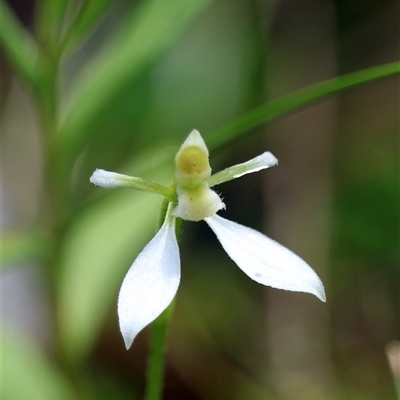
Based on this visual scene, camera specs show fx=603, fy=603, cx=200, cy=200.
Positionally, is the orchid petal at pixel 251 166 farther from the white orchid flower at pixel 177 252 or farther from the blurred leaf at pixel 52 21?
the blurred leaf at pixel 52 21

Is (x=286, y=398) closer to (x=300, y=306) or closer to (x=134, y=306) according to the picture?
(x=300, y=306)

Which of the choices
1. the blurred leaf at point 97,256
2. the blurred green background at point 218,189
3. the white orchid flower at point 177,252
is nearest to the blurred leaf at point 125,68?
the blurred green background at point 218,189

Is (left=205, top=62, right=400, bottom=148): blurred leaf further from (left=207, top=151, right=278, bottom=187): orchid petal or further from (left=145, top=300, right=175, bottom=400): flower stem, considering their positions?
(left=145, top=300, right=175, bottom=400): flower stem

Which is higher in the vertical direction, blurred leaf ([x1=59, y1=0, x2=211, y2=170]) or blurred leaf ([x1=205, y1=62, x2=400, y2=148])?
blurred leaf ([x1=59, y1=0, x2=211, y2=170])

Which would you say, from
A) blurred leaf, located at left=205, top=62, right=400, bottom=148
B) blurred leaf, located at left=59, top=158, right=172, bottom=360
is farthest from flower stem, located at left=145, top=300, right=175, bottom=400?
blurred leaf, located at left=59, top=158, right=172, bottom=360

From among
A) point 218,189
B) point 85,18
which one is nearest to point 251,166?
point 85,18

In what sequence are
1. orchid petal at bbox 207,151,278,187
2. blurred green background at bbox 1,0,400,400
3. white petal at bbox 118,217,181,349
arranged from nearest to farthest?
white petal at bbox 118,217,181,349 → orchid petal at bbox 207,151,278,187 → blurred green background at bbox 1,0,400,400
